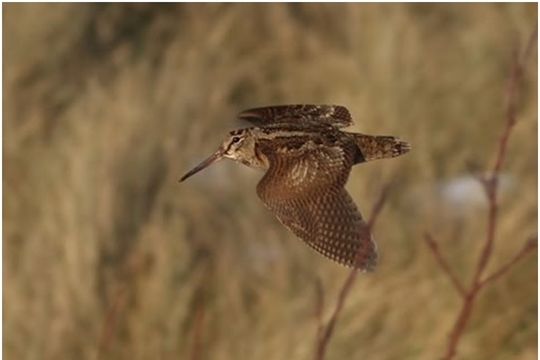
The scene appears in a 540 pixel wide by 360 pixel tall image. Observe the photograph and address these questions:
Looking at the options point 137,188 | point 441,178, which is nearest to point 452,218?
point 441,178

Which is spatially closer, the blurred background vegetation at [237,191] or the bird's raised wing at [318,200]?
the bird's raised wing at [318,200]

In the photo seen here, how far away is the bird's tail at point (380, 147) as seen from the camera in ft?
1.24

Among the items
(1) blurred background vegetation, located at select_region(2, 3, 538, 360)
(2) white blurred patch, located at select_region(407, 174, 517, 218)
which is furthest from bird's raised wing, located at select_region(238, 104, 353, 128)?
(2) white blurred patch, located at select_region(407, 174, 517, 218)

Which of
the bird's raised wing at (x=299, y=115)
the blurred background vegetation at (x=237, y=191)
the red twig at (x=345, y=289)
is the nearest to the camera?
the red twig at (x=345, y=289)

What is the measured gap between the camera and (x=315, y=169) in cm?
38

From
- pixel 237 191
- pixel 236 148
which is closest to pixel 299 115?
pixel 236 148

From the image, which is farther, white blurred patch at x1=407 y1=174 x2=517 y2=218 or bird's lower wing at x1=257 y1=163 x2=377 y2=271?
white blurred patch at x1=407 y1=174 x2=517 y2=218

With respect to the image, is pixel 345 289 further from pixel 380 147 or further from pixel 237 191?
pixel 237 191

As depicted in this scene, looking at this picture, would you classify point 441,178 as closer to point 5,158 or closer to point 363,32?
point 363,32

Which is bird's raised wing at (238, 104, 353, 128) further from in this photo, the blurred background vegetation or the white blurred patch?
the white blurred patch

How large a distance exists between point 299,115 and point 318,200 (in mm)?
59

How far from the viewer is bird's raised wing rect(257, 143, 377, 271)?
1.21ft

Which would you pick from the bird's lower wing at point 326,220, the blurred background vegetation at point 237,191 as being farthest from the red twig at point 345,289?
the blurred background vegetation at point 237,191

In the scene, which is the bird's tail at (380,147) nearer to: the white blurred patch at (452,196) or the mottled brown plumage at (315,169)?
the mottled brown plumage at (315,169)
